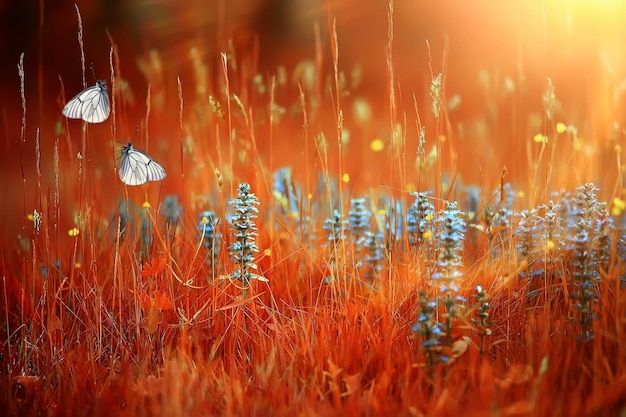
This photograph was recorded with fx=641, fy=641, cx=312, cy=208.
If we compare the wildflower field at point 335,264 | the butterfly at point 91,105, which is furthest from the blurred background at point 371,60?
the butterfly at point 91,105

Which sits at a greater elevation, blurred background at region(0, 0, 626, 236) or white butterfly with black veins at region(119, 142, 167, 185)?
blurred background at region(0, 0, 626, 236)

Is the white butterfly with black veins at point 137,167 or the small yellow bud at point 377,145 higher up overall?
the small yellow bud at point 377,145

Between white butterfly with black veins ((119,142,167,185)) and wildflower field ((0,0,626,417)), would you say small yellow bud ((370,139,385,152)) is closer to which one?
wildflower field ((0,0,626,417))

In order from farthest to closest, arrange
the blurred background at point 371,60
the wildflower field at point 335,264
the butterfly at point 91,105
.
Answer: the blurred background at point 371,60, the butterfly at point 91,105, the wildflower field at point 335,264

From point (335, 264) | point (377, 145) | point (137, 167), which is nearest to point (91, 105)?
point (137, 167)

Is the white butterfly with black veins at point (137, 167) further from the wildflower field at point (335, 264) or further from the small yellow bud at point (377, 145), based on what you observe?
the small yellow bud at point (377, 145)

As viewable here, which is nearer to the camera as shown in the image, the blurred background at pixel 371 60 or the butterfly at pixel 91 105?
the butterfly at pixel 91 105

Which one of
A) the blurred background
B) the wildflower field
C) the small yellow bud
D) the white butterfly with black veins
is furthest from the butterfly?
the small yellow bud
